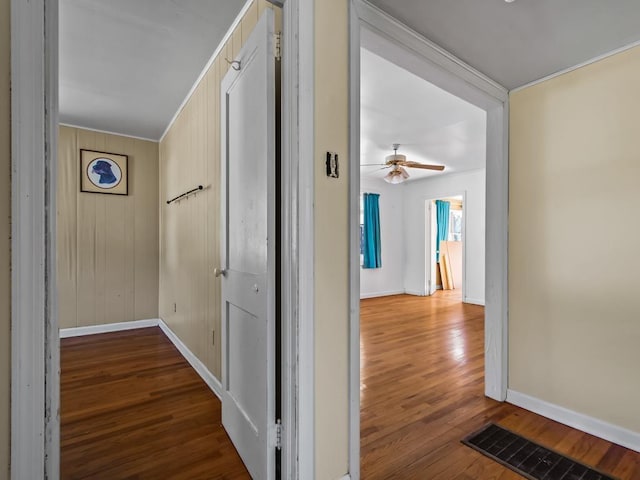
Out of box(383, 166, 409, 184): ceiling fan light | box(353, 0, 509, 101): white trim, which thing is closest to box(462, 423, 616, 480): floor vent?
box(353, 0, 509, 101): white trim

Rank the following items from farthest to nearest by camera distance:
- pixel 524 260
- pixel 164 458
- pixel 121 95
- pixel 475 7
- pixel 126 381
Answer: pixel 121 95
pixel 126 381
pixel 524 260
pixel 164 458
pixel 475 7

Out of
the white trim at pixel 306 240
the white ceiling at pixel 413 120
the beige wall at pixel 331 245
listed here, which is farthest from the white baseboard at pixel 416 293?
the white trim at pixel 306 240

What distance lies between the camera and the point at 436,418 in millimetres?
1999

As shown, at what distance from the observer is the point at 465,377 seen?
2.60m

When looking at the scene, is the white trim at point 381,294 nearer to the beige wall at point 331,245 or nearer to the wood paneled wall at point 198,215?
the wood paneled wall at point 198,215

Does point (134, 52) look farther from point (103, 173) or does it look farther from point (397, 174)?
point (397, 174)

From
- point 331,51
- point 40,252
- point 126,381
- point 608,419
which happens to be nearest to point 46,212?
point 40,252

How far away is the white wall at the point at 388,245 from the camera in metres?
6.39

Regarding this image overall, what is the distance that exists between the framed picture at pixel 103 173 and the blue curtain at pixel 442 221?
245 inches

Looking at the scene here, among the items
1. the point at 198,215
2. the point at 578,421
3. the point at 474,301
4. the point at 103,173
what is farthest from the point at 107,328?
the point at 474,301

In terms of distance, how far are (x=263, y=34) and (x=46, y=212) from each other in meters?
1.06

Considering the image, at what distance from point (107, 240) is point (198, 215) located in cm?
202

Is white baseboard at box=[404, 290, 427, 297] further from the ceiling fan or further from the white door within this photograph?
the white door

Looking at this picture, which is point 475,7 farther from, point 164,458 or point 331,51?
point 164,458
